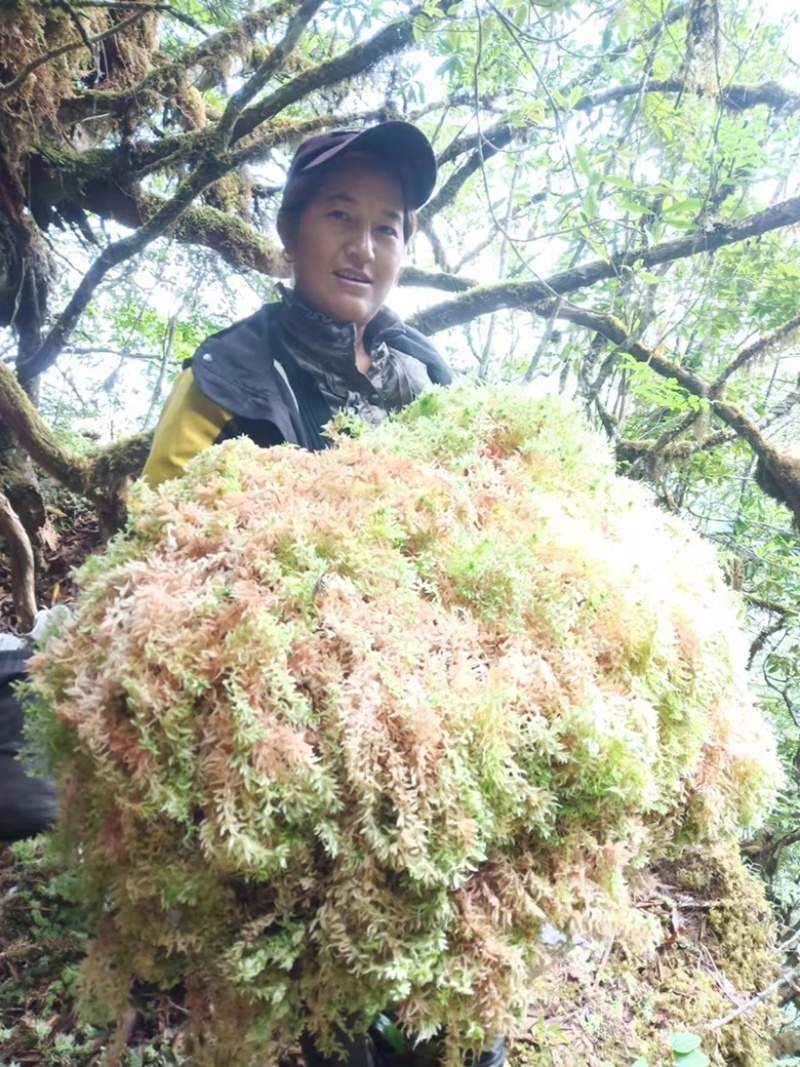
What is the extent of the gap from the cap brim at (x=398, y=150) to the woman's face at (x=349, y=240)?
0.04 m

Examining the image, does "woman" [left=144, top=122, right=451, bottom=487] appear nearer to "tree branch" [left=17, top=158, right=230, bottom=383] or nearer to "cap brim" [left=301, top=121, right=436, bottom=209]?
"cap brim" [left=301, top=121, right=436, bottom=209]

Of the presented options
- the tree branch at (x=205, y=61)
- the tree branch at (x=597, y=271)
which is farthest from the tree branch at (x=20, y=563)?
the tree branch at (x=205, y=61)

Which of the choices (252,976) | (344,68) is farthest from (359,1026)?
(344,68)

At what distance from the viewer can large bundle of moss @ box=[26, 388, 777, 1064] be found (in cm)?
61

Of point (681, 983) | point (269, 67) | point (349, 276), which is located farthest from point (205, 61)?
point (681, 983)

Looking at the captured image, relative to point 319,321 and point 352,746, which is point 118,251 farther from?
point 352,746

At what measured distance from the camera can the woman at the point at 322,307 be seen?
5.04 ft

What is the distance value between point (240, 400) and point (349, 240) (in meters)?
0.56

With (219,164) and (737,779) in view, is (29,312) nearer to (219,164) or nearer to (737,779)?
(219,164)

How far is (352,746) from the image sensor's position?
61 cm

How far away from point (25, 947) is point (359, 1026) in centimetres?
106

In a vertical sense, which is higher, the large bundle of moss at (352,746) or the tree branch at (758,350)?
the tree branch at (758,350)

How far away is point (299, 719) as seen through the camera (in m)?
0.63

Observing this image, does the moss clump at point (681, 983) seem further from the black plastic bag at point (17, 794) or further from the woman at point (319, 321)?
the woman at point (319, 321)
